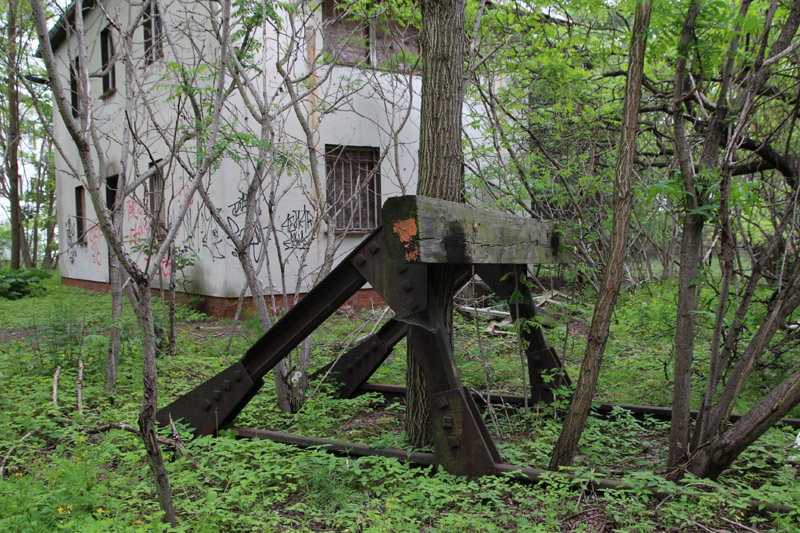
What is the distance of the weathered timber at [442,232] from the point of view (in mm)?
2271

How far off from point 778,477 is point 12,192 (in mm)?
17958

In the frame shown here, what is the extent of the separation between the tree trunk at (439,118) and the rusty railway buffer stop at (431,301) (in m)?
0.44

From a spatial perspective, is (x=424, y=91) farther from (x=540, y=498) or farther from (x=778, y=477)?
(x=778, y=477)

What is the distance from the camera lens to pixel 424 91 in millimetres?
3396

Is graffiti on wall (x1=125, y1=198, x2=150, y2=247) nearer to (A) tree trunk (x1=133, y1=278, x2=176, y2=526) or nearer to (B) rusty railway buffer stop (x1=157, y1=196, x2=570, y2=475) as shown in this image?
(B) rusty railway buffer stop (x1=157, y1=196, x2=570, y2=475)

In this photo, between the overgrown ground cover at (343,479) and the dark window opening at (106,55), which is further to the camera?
the dark window opening at (106,55)

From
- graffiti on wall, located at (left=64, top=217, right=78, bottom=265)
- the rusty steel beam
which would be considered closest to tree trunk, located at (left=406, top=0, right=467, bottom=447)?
the rusty steel beam

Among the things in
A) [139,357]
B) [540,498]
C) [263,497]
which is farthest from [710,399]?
[139,357]

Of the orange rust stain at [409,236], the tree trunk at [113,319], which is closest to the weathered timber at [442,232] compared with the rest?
the orange rust stain at [409,236]

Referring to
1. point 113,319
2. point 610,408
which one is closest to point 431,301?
point 610,408

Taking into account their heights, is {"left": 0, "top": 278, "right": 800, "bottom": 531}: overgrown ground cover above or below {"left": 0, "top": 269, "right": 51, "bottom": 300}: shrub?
below

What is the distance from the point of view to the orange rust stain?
227 centimetres

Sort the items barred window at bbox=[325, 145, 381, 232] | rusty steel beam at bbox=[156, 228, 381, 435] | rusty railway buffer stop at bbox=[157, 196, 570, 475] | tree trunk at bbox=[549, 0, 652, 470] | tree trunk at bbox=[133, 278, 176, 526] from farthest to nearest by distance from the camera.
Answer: barred window at bbox=[325, 145, 381, 232] < rusty steel beam at bbox=[156, 228, 381, 435] < tree trunk at bbox=[549, 0, 652, 470] < rusty railway buffer stop at bbox=[157, 196, 570, 475] < tree trunk at bbox=[133, 278, 176, 526]

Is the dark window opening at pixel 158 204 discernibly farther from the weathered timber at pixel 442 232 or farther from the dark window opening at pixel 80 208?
the dark window opening at pixel 80 208
